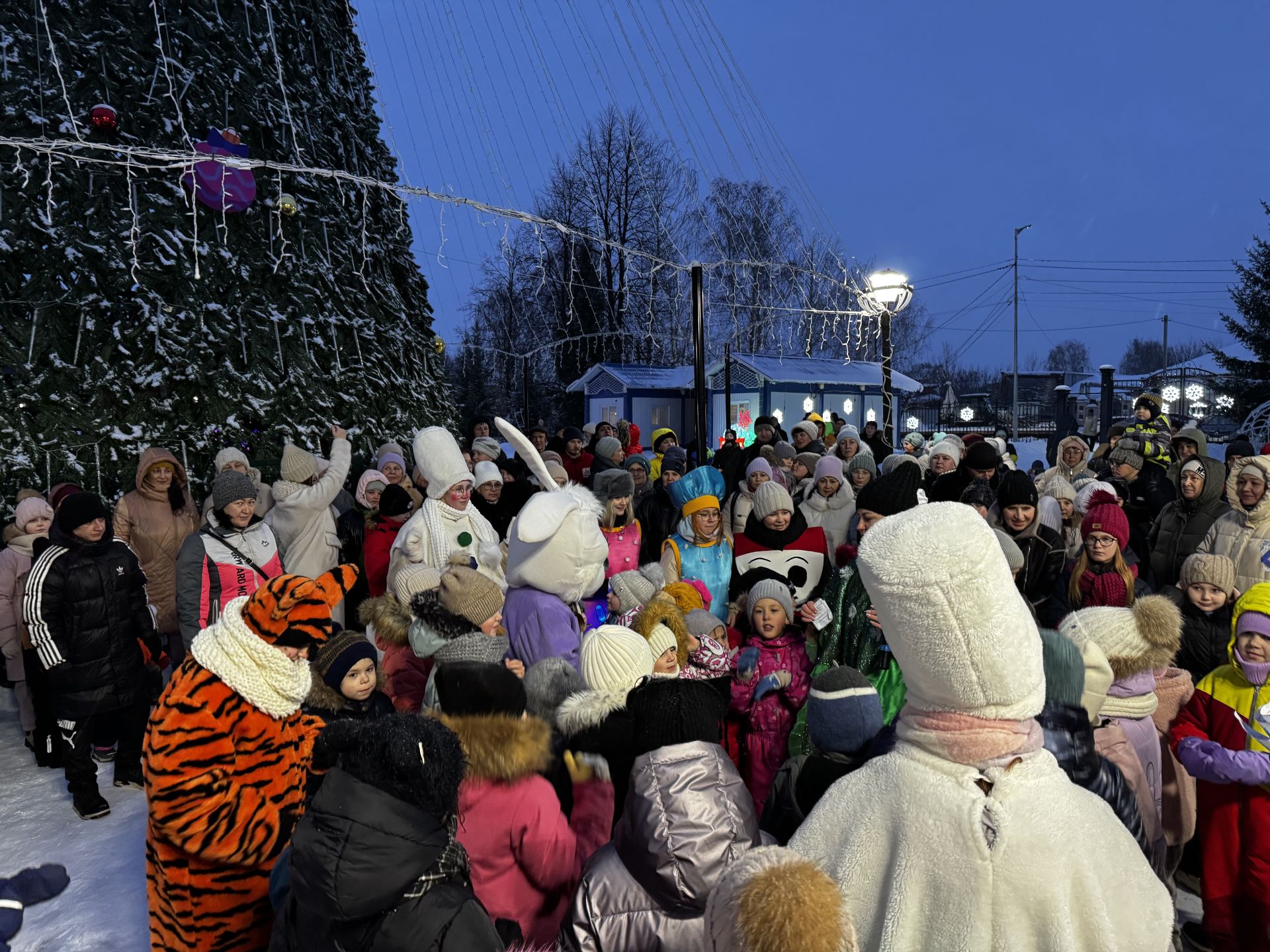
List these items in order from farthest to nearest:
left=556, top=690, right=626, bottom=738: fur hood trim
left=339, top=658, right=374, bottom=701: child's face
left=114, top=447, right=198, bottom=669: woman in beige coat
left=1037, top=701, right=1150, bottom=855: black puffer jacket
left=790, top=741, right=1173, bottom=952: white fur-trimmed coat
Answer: left=114, top=447, right=198, bottom=669: woman in beige coat → left=339, top=658, right=374, bottom=701: child's face → left=556, top=690, right=626, bottom=738: fur hood trim → left=1037, top=701, right=1150, bottom=855: black puffer jacket → left=790, top=741, right=1173, bottom=952: white fur-trimmed coat

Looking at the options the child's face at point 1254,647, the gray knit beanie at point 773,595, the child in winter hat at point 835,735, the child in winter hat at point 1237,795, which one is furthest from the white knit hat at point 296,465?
the child's face at point 1254,647

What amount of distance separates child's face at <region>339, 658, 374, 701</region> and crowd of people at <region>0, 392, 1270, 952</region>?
0.01 m

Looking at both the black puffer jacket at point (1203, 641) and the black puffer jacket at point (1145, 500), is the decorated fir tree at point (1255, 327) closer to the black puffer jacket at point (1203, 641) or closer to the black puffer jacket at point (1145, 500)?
the black puffer jacket at point (1145, 500)

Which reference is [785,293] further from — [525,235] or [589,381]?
[525,235]

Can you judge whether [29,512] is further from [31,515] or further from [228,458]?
[228,458]

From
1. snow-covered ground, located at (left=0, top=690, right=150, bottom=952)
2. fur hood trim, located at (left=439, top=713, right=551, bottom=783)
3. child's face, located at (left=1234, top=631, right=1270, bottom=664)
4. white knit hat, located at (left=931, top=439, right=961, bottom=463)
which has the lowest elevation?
snow-covered ground, located at (left=0, top=690, right=150, bottom=952)

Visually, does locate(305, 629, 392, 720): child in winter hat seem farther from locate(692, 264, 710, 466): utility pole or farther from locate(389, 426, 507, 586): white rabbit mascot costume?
locate(692, 264, 710, 466): utility pole

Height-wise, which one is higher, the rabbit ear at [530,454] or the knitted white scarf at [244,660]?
the rabbit ear at [530,454]

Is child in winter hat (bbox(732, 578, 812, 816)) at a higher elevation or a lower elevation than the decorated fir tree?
lower

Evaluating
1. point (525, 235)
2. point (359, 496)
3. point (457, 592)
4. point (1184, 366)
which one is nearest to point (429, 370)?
point (359, 496)

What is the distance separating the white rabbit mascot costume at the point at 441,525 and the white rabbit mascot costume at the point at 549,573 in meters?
1.40

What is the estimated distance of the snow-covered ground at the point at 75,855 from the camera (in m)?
3.47

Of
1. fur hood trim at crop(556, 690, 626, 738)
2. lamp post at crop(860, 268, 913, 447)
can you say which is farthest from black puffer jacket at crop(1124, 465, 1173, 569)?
fur hood trim at crop(556, 690, 626, 738)

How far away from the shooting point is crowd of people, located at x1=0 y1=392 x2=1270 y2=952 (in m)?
1.55
